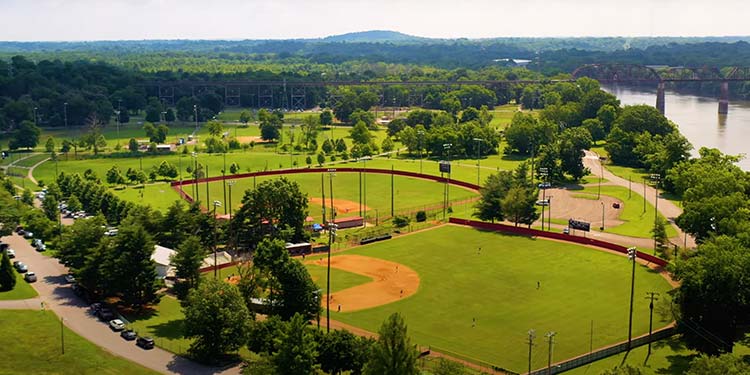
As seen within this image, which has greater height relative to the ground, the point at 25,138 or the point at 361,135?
the point at 361,135

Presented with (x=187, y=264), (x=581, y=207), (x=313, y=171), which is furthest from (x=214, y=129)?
(x=187, y=264)

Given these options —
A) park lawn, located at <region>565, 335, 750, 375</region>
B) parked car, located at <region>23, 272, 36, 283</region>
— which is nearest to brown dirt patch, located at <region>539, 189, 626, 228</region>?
park lawn, located at <region>565, 335, 750, 375</region>

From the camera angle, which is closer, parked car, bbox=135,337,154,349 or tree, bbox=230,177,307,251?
parked car, bbox=135,337,154,349

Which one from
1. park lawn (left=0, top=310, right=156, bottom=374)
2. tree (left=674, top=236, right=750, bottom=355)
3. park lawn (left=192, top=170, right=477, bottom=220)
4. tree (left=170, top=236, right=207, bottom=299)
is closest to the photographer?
park lawn (left=0, top=310, right=156, bottom=374)

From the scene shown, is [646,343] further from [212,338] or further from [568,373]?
[212,338]

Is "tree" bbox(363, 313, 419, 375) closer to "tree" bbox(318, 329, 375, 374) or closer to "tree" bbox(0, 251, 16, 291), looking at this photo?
"tree" bbox(318, 329, 375, 374)

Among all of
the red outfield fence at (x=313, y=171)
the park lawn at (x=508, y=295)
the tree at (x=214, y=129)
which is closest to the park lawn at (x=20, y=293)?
the park lawn at (x=508, y=295)

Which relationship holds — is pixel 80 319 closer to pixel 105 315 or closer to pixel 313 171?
pixel 105 315
